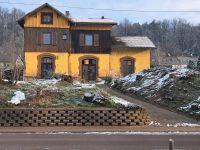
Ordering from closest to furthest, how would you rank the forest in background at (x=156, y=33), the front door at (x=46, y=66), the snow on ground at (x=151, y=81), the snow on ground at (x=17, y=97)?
the snow on ground at (x=17, y=97) < the snow on ground at (x=151, y=81) < the front door at (x=46, y=66) < the forest in background at (x=156, y=33)

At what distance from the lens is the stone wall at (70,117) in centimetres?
2222

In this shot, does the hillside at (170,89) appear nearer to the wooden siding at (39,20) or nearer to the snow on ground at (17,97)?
the snow on ground at (17,97)

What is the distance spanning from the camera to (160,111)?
26375 millimetres

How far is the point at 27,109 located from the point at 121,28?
4848 inches

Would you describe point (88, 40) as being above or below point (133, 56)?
above

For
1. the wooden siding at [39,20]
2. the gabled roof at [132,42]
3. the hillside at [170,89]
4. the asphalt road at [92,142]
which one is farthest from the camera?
the gabled roof at [132,42]

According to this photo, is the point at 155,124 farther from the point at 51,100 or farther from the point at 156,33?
the point at 156,33

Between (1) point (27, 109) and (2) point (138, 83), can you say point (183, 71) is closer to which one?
(2) point (138, 83)

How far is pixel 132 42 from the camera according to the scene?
59.8 m

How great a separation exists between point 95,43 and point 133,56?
4.70m

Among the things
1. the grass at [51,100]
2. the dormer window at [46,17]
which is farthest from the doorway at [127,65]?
the grass at [51,100]

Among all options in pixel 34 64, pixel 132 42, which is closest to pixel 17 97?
pixel 34 64

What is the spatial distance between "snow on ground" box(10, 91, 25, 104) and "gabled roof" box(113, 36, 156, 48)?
113ft

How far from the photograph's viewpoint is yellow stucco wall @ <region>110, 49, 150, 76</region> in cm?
5831
